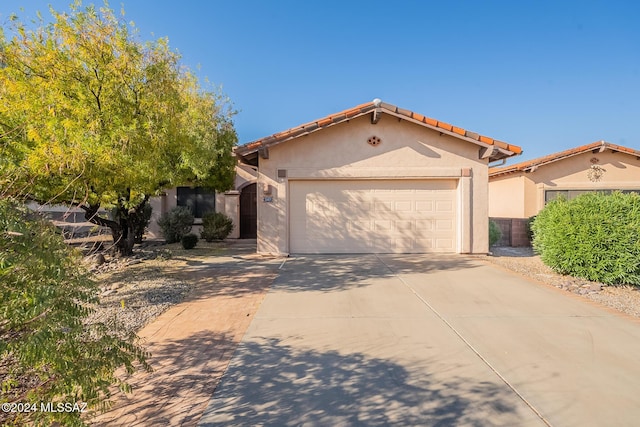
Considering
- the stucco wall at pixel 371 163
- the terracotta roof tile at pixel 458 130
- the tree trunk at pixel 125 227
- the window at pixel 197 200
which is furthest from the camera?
the window at pixel 197 200

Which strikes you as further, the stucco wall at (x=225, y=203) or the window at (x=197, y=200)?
the window at (x=197, y=200)

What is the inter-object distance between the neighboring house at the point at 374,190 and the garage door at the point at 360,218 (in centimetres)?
3

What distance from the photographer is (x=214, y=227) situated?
46.8 feet

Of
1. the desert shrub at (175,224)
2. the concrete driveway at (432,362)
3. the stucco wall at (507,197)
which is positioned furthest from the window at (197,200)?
the stucco wall at (507,197)

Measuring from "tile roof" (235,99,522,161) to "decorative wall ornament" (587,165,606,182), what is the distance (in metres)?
6.44

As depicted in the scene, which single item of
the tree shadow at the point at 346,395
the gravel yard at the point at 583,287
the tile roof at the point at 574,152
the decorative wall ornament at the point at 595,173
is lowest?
the tree shadow at the point at 346,395

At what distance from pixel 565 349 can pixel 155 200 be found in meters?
16.2

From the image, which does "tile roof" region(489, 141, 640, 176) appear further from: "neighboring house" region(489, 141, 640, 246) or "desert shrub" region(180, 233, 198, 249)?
"desert shrub" region(180, 233, 198, 249)

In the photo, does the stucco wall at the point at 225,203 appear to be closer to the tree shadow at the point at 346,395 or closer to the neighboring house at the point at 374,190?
the neighboring house at the point at 374,190

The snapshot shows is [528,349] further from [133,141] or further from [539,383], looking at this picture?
[133,141]

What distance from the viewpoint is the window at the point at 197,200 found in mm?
15906

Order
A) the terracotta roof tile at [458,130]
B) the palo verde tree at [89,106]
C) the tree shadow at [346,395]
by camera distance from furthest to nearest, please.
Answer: the terracotta roof tile at [458,130] → the palo verde tree at [89,106] → the tree shadow at [346,395]

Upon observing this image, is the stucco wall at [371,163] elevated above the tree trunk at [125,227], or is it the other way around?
the stucco wall at [371,163]

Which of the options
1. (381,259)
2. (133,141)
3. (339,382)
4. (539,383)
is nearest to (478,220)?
(381,259)
